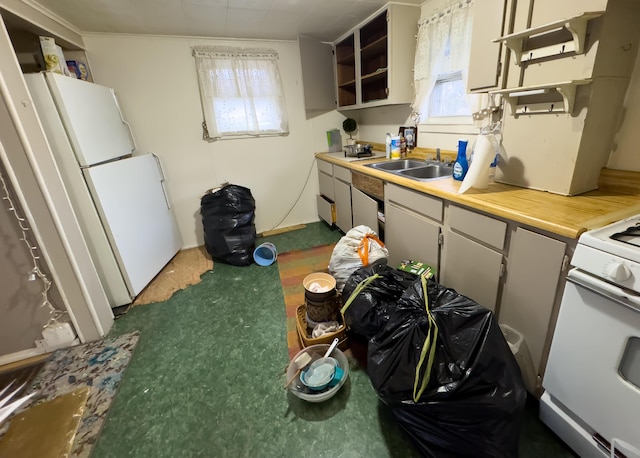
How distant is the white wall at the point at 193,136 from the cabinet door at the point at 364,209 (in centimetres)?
110

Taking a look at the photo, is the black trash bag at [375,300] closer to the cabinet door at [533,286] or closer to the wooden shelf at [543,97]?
the cabinet door at [533,286]

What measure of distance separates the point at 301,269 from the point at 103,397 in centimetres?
156

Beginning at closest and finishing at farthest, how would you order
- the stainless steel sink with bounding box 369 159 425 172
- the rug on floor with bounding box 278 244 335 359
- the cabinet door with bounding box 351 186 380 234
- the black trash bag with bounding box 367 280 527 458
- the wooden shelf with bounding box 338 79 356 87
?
the black trash bag with bounding box 367 280 527 458 → the rug on floor with bounding box 278 244 335 359 → the cabinet door with bounding box 351 186 380 234 → the stainless steel sink with bounding box 369 159 425 172 → the wooden shelf with bounding box 338 79 356 87

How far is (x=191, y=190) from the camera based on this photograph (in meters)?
3.12

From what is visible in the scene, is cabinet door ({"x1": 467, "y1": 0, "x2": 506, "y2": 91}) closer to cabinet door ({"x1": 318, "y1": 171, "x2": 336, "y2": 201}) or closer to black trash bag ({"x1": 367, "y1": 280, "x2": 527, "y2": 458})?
black trash bag ({"x1": 367, "y1": 280, "x2": 527, "y2": 458})

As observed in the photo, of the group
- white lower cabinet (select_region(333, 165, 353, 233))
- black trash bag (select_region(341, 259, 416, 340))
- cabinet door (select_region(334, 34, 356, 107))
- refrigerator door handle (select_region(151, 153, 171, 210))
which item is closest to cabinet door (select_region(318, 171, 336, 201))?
white lower cabinet (select_region(333, 165, 353, 233))

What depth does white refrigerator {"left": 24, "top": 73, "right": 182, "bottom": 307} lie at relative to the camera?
1.76 meters

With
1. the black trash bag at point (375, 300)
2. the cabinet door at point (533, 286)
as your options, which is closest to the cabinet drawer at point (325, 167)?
the black trash bag at point (375, 300)

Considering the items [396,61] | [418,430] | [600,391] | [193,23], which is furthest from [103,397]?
[396,61]

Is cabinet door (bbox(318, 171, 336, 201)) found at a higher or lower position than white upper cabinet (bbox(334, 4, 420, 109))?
lower

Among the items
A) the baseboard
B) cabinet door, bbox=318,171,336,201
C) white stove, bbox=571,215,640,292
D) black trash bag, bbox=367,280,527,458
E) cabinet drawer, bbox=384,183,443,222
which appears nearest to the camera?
white stove, bbox=571,215,640,292

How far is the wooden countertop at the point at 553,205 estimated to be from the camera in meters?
0.99

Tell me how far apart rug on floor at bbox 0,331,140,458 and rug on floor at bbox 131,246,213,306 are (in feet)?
1.50

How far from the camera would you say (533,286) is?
1.12 meters
